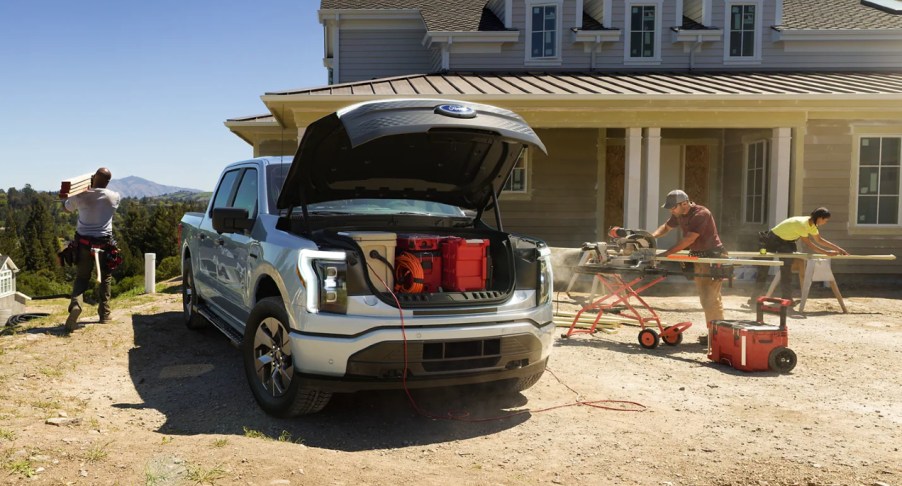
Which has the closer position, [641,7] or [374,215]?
[374,215]

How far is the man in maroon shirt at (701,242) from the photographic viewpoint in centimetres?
724

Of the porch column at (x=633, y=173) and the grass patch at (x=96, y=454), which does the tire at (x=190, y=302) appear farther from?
the porch column at (x=633, y=173)

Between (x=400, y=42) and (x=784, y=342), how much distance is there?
14.0m

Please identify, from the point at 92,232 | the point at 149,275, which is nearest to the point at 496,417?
the point at 92,232

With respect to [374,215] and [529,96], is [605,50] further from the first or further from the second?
[374,215]

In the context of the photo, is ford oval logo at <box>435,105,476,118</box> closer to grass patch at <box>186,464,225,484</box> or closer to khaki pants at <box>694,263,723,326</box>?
grass patch at <box>186,464,225,484</box>

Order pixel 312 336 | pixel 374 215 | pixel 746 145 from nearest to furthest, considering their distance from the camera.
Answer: pixel 312 336 → pixel 374 215 → pixel 746 145

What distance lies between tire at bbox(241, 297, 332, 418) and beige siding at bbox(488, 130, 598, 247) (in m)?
10.3

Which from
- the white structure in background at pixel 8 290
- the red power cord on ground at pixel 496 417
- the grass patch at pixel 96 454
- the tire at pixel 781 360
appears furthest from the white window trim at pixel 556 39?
the white structure in background at pixel 8 290

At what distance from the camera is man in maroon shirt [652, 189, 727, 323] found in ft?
23.8

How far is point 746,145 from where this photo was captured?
48.0ft

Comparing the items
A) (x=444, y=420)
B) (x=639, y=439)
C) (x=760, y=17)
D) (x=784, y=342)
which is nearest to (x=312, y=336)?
(x=444, y=420)

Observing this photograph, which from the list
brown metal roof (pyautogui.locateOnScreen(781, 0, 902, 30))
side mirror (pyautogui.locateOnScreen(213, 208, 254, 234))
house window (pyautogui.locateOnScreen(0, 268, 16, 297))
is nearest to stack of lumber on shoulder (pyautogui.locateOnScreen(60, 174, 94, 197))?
side mirror (pyautogui.locateOnScreen(213, 208, 254, 234))

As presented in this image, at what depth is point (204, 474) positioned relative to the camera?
10.3ft
